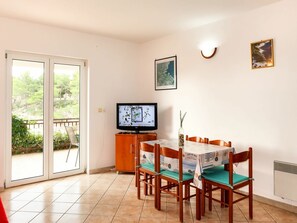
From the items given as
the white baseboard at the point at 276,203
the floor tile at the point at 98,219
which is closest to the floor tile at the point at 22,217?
the floor tile at the point at 98,219

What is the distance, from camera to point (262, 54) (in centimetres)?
313

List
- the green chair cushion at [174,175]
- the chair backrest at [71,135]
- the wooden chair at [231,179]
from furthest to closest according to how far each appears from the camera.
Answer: the chair backrest at [71,135] < the green chair cushion at [174,175] < the wooden chair at [231,179]

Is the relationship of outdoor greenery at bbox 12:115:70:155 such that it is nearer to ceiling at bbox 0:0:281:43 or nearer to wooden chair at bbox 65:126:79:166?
wooden chair at bbox 65:126:79:166

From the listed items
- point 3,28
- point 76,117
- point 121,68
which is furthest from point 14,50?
point 121,68

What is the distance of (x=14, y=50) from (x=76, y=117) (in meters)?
1.50

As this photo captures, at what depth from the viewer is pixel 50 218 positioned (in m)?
2.71

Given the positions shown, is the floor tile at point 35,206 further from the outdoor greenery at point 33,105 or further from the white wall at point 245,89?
the white wall at point 245,89

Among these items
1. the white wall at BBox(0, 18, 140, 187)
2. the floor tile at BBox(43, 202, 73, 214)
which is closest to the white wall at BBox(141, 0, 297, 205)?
the white wall at BBox(0, 18, 140, 187)

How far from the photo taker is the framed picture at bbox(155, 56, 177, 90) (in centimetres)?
440

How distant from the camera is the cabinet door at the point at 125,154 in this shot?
4434 mm

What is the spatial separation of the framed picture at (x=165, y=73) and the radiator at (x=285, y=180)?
86.1 inches

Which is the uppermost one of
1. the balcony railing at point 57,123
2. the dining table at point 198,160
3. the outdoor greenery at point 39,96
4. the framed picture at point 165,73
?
the framed picture at point 165,73

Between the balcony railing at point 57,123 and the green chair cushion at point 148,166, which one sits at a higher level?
the balcony railing at point 57,123

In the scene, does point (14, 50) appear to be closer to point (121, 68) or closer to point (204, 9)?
point (121, 68)
